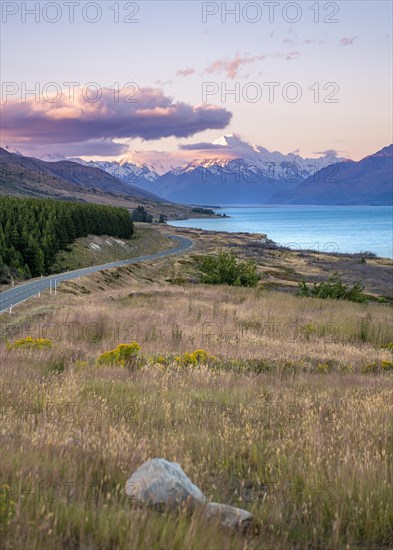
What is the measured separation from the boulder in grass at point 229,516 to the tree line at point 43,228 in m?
49.8

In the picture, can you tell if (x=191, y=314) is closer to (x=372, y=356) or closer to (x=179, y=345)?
(x=179, y=345)

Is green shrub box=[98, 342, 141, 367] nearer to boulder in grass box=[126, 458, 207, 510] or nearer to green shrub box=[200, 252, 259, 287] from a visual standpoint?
boulder in grass box=[126, 458, 207, 510]

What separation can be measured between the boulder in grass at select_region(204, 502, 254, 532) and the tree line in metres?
49.8

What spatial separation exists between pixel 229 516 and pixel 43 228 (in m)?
68.9

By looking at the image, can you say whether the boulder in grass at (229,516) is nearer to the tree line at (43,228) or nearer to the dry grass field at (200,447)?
the dry grass field at (200,447)

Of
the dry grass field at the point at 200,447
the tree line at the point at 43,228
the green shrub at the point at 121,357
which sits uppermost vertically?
the tree line at the point at 43,228

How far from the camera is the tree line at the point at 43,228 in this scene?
57594 millimetres

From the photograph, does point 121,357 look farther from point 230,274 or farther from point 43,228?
point 43,228

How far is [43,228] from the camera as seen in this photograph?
69.4 meters

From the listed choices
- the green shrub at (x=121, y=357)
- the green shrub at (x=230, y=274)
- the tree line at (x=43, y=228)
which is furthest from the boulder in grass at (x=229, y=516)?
the tree line at (x=43, y=228)

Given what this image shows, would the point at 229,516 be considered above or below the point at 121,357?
above

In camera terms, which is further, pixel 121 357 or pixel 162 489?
pixel 121 357

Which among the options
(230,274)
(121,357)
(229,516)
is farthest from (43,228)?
(229,516)

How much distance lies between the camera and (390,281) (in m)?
68.7
